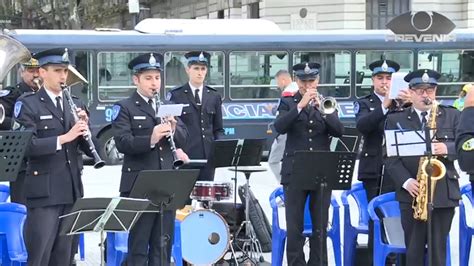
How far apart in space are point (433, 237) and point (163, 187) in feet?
7.06

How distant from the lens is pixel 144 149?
7.52 metres

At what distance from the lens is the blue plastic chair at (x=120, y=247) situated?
8.05m

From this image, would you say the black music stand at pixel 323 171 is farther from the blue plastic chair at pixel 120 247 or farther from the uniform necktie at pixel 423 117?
the blue plastic chair at pixel 120 247

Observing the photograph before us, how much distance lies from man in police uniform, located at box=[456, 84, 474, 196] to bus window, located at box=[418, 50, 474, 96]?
1434 centimetres

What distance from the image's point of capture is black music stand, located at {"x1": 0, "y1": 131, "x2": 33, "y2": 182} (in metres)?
6.71

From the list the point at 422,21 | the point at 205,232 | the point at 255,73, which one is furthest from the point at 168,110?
the point at 422,21

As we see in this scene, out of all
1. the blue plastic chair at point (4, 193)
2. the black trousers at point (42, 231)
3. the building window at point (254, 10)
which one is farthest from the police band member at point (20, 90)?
the building window at point (254, 10)

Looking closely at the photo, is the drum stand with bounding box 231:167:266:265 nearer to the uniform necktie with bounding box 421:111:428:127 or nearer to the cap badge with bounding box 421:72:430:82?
the uniform necktie with bounding box 421:111:428:127

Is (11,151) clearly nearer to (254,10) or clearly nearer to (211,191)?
(211,191)

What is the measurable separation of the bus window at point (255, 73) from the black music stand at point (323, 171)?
12387 mm

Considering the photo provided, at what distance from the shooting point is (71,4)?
37375 millimetres

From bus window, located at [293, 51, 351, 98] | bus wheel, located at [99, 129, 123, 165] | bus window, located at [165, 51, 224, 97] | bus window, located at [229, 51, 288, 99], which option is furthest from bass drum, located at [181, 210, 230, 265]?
bus window, located at [293, 51, 351, 98]

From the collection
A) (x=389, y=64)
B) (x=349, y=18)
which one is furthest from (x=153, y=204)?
(x=349, y=18)

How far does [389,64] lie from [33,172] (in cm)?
358
